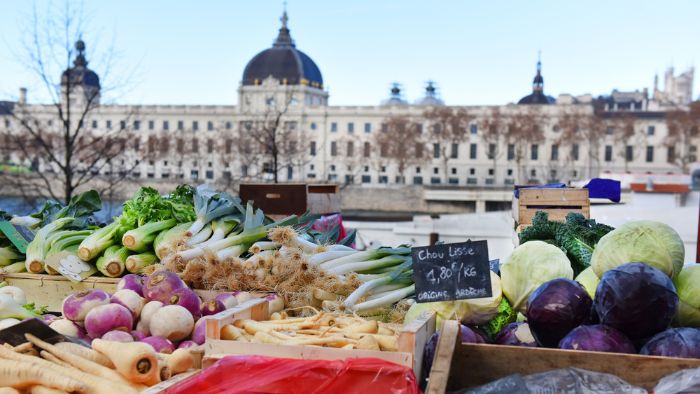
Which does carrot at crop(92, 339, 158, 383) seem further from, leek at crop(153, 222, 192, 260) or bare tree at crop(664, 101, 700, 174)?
bare tree at crop(664, 101, 700, 174)

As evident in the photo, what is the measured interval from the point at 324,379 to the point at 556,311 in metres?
0.92

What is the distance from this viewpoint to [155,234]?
4598 millimetres

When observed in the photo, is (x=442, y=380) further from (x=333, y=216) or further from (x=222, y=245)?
(x=333, y=216)

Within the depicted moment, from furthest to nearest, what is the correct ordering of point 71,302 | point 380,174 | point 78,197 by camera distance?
point 380,174 < point 78,197 < point 71,302

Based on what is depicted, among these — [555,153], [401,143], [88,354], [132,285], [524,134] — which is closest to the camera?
[88,354]

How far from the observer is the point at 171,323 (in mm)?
3039

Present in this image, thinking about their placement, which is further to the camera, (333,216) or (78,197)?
(333,216)

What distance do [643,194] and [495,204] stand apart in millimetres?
37706

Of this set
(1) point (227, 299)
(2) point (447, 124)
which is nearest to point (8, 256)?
(1) point (227, 299)

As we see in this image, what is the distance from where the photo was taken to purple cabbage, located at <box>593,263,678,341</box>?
2.44 meters

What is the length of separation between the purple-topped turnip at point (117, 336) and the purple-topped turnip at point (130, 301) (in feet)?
0.77

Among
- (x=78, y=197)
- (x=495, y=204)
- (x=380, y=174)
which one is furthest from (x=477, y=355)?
(x=380, y=174)

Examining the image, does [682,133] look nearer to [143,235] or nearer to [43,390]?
[143,235]

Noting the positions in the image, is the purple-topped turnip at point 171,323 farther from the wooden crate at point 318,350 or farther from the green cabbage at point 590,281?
the green cabbage at point 590,281
